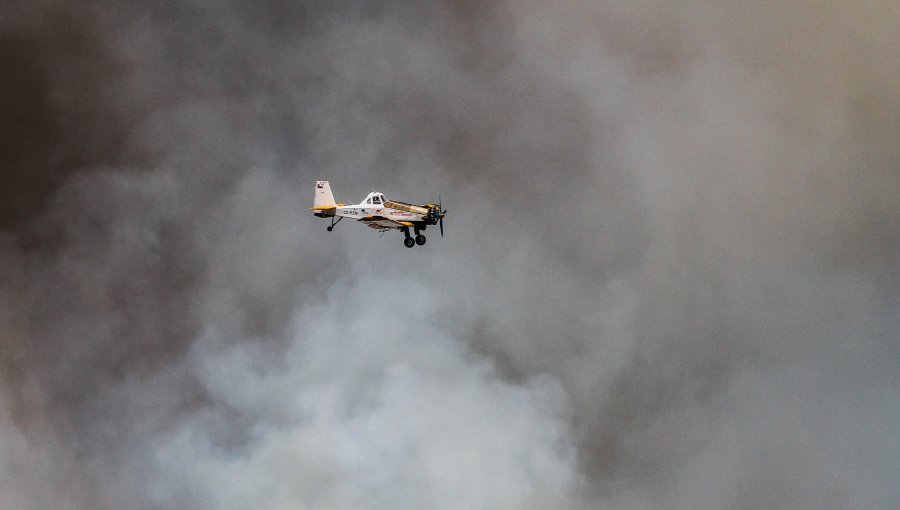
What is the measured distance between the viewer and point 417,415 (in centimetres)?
17375

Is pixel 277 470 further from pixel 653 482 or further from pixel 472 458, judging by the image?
pixel 653 482

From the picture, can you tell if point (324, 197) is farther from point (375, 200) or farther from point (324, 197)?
point (375, 200)

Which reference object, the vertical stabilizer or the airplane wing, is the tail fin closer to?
the vertical stabilizer

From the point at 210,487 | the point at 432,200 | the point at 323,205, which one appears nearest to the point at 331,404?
the point at 210,487

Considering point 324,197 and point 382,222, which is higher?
point 324,197

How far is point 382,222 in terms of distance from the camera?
104000mm

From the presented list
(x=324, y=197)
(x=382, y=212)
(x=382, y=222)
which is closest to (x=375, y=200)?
(x=382, y=212)

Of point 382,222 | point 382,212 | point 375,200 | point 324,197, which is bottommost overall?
point 382,222

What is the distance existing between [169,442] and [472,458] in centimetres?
5348

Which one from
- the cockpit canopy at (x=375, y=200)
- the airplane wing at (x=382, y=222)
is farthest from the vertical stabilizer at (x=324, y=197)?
the airplane wing at (x=382, y=222)

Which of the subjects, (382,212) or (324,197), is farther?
(324,197)

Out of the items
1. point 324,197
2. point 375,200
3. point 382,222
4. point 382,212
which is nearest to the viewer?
point 382,212

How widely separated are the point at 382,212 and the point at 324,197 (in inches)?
242

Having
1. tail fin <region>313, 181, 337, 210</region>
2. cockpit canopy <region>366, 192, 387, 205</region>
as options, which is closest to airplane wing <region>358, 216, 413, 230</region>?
cockpit canopy <region>366, 192, 387, 205</region>
